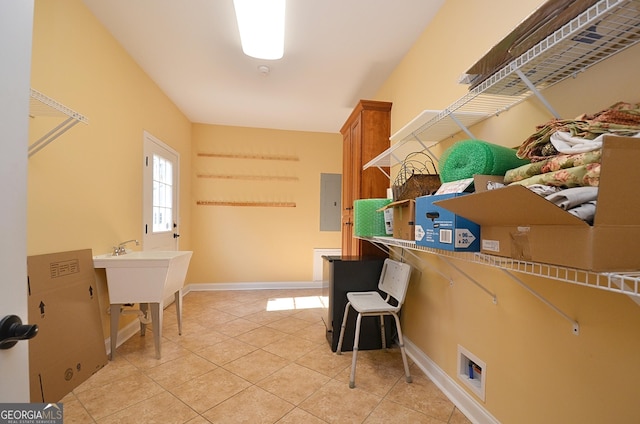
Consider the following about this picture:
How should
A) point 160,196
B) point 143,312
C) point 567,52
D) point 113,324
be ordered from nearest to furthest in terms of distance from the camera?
point 567,52 < point 113,324 < point 143,312 < point 160,196

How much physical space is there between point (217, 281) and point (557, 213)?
181 inches

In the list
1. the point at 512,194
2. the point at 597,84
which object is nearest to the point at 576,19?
the point at 597,84

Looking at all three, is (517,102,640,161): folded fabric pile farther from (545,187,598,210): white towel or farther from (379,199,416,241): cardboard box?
(379,199,416,241): cardboard box

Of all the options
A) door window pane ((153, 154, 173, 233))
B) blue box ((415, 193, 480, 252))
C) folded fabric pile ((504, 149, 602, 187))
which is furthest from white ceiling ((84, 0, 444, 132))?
folded fabric pile ((504, 149, 602, 187))

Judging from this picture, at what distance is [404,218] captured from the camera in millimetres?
1675

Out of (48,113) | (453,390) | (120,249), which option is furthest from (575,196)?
(120,249)

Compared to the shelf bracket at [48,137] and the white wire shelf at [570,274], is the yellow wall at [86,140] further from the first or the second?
the white wire shelf at [570,274]

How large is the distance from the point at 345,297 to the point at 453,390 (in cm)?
100

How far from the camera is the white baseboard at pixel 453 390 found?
153 centimetres

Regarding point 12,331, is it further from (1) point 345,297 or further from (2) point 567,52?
(1) point 345,297

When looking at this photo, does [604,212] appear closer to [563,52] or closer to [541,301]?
[563,52]

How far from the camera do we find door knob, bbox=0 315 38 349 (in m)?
0.57

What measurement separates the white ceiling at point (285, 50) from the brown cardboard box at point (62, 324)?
5.98 ft

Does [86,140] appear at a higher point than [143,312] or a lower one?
higher
